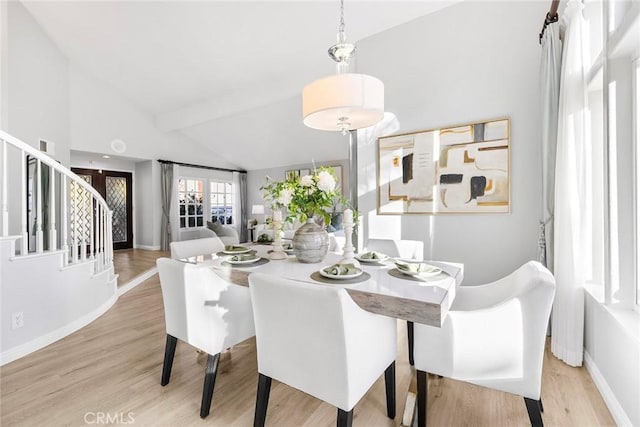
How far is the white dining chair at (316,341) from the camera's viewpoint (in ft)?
3.51

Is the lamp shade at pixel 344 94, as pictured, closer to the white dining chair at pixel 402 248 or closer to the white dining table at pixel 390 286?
the white dining table at pixel 390 286

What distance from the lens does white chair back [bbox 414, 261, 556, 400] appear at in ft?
3.90

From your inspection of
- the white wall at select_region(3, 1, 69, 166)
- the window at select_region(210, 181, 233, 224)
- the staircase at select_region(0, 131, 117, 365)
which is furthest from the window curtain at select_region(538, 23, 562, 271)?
the window at select_region(210, 181, 233, 224)

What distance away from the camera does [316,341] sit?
1.12 m

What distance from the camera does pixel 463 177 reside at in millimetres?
2820

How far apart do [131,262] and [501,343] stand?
599cm

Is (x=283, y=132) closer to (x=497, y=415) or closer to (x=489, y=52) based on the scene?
(x=489, y=52)

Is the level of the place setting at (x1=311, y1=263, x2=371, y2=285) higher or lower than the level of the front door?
lower

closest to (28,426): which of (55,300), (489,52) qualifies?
(55,300)

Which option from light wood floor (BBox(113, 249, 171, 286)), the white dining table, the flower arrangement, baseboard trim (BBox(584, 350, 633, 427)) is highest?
the flower arrangement

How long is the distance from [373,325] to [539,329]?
2.25 feet

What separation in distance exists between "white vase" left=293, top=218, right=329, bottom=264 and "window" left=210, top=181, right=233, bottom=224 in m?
6.98

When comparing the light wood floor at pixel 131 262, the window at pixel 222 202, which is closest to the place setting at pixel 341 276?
the light wood floor at pixel 131 262

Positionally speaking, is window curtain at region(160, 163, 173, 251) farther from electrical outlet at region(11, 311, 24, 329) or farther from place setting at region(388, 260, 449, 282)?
place setting at region(388, 260, 449, 282)
